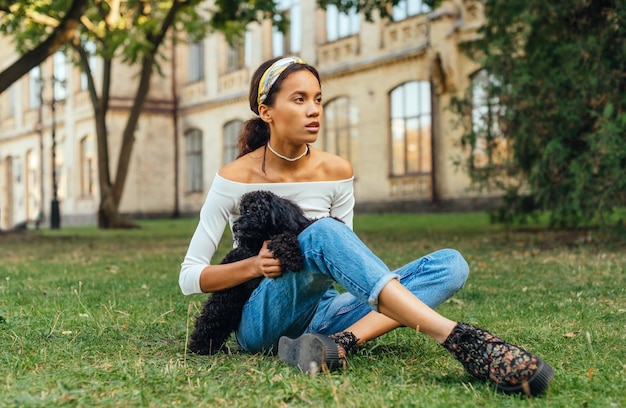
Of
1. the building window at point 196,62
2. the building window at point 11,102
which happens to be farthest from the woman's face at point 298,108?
the building window at point 11,102

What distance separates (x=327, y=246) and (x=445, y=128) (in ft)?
69.4

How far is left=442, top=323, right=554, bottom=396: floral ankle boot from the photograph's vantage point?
9.14 feet

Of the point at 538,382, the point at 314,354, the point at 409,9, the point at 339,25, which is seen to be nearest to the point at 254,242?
the point at 314,354

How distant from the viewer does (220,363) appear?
3.47m

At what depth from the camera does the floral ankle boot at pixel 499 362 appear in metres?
2.79

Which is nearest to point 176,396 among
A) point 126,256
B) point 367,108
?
point 126,256

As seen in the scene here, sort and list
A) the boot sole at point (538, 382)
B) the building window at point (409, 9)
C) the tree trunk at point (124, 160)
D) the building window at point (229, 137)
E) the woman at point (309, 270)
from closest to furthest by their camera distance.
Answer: the boot sole at point (538, 382) → the woman at point (309, 270) → the tree trunk at point (124, 160) → the building window at point (409, 9) → the building window at point (229, 137)

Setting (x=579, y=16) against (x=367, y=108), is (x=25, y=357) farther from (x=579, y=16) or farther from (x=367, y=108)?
(x=367, y=108)

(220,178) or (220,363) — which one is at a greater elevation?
(220,178)

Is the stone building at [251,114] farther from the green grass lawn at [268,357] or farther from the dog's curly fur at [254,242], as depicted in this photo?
the dog's curly fur at [254,242]

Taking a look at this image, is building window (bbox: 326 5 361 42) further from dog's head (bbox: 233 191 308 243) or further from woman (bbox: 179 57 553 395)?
dog's head (bbox: 233 191 308 243)

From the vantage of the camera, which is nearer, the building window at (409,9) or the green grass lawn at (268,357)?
the green grass lawn at (268,357)

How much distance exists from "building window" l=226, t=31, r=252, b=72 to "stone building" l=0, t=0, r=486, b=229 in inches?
3.2

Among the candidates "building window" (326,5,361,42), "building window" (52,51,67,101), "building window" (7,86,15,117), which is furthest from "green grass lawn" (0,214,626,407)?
"building window" (7,86,15,117)
